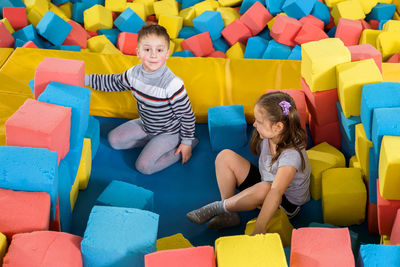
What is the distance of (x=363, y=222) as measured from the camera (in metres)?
2.21

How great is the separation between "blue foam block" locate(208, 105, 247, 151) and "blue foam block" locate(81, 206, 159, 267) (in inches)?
38.6

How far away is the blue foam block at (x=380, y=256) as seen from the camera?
1.52m

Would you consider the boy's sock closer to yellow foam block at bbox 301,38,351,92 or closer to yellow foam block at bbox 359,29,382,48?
yellow foam block at bbox 301,38,351,92

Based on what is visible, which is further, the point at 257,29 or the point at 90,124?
the point at 257,29

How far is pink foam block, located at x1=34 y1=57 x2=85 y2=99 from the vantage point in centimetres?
220

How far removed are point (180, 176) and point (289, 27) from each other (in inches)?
56.9

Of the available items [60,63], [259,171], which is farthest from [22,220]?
[259,171]

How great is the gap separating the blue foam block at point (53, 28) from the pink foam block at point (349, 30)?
5.65 feet

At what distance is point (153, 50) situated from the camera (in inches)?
94.3

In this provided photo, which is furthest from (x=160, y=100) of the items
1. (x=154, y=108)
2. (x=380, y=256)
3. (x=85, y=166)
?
(x=380, y=256)

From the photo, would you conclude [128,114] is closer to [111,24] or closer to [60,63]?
[60,63]

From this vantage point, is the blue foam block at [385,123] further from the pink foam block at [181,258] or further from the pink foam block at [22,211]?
the pink foam block at [22,211]

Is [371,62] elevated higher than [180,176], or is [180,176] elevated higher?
[371,62]

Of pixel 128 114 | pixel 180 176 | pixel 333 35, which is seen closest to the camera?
pixel 180 176
